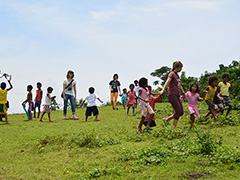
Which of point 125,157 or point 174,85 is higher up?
point 174,85

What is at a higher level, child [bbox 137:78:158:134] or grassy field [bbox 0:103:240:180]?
child [bbox 137:78:158:134]

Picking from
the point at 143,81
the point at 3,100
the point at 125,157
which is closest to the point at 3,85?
the point at 3,100

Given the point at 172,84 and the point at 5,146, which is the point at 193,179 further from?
the point at 5,146

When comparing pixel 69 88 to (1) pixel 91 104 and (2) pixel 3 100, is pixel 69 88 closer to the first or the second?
(1) pixel 91 104

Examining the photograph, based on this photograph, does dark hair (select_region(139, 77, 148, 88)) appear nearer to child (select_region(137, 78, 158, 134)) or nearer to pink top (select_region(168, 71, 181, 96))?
child (select_region(137, 78, 158, 134))

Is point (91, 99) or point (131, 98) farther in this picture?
point (131, 98)

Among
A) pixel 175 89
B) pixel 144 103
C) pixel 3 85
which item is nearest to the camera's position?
pixel 175 89

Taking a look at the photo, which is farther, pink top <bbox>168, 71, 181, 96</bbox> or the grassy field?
pink top <bbox>168, 71, 181, 96</bbox>

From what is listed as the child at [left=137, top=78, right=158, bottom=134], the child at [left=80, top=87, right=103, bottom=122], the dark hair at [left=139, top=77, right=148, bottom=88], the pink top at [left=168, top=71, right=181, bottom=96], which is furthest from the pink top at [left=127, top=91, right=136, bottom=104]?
the pink top at [left=168, top=71, right=181, bottom=96]

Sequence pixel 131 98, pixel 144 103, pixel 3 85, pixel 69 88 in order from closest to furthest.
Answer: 1. pixel 144 103
2. pixel 3 85
3. pixel 69 88
4. pixel 131 98

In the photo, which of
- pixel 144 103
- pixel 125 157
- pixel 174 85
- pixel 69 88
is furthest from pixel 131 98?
pixel 125 157

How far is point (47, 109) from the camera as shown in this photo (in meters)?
13.6

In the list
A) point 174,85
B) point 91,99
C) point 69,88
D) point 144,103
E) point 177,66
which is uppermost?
point 177,66

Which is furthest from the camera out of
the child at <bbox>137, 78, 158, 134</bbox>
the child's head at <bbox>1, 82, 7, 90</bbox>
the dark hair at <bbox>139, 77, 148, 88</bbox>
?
the child's head at <bbox>1, 82, 7, 90</bbox>
